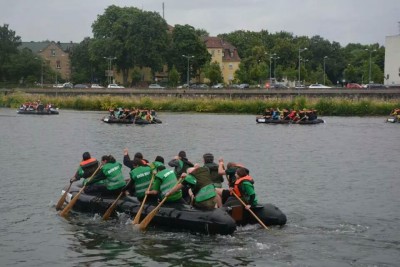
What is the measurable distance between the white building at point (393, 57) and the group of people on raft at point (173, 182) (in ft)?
332

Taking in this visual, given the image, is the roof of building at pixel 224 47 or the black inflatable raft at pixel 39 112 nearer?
the black inflatable raft at pixel 39 112

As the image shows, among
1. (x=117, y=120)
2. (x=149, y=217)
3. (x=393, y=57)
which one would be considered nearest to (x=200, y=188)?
(x=149, y=217)

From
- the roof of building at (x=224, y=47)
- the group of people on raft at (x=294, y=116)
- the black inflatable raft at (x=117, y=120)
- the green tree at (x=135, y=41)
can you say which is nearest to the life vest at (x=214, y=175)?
the black inflatable raft at (x=117, y=120)

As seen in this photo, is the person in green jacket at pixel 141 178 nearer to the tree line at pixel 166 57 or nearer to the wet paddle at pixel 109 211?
the wet paddle at pixel 109 211

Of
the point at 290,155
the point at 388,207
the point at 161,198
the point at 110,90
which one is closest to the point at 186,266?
the point at 161,198

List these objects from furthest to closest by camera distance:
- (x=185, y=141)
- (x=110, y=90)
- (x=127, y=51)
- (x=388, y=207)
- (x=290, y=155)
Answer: (x=127, y=51) < (x=110, y=90) < (x=185, y=141) < (x=290, y=155) < (x=388, y=207)

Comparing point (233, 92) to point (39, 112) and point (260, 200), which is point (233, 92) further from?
point (260, 200)

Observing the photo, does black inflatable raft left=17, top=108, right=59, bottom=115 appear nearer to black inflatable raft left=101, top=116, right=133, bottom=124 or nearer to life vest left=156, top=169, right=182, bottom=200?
black inflatable raft left=101, top=116, right=133, bottom=124

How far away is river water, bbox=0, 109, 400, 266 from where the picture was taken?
17.8 metres

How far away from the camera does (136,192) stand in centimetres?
2077

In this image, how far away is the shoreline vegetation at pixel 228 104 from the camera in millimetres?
85062

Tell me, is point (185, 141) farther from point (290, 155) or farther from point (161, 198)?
point (161, 198)

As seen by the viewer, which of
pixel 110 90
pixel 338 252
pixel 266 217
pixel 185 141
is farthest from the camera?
pixel 110 90

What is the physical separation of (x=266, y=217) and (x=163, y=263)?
413 cm
